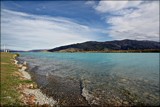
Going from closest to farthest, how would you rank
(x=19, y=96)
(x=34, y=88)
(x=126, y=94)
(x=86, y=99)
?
(x=19, y=96)
(x=86, y=99)
(x=126, y=94)
(x=34, y=88)

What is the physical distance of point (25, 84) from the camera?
Result: 104 feet

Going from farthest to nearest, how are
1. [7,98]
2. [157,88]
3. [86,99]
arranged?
[157,88] → [86,99] → [7,98]

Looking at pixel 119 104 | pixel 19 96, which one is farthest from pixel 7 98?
pixel 119 104

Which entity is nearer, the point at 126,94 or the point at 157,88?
the point at 126,94

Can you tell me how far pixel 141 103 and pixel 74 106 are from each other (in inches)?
367

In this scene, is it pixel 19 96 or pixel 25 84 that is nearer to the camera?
pixel 19 96

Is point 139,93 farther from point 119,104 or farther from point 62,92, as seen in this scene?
point 62,92

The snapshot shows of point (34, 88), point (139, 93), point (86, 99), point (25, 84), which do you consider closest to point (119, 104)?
point (86, 99)

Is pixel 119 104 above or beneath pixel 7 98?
beneath

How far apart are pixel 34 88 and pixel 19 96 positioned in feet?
23.2

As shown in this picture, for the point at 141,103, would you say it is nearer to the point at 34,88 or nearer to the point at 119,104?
the point at 119,104

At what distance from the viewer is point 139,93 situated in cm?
2945

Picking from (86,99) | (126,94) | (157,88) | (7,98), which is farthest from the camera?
(157,88)

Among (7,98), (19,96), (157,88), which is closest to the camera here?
(7,98)
